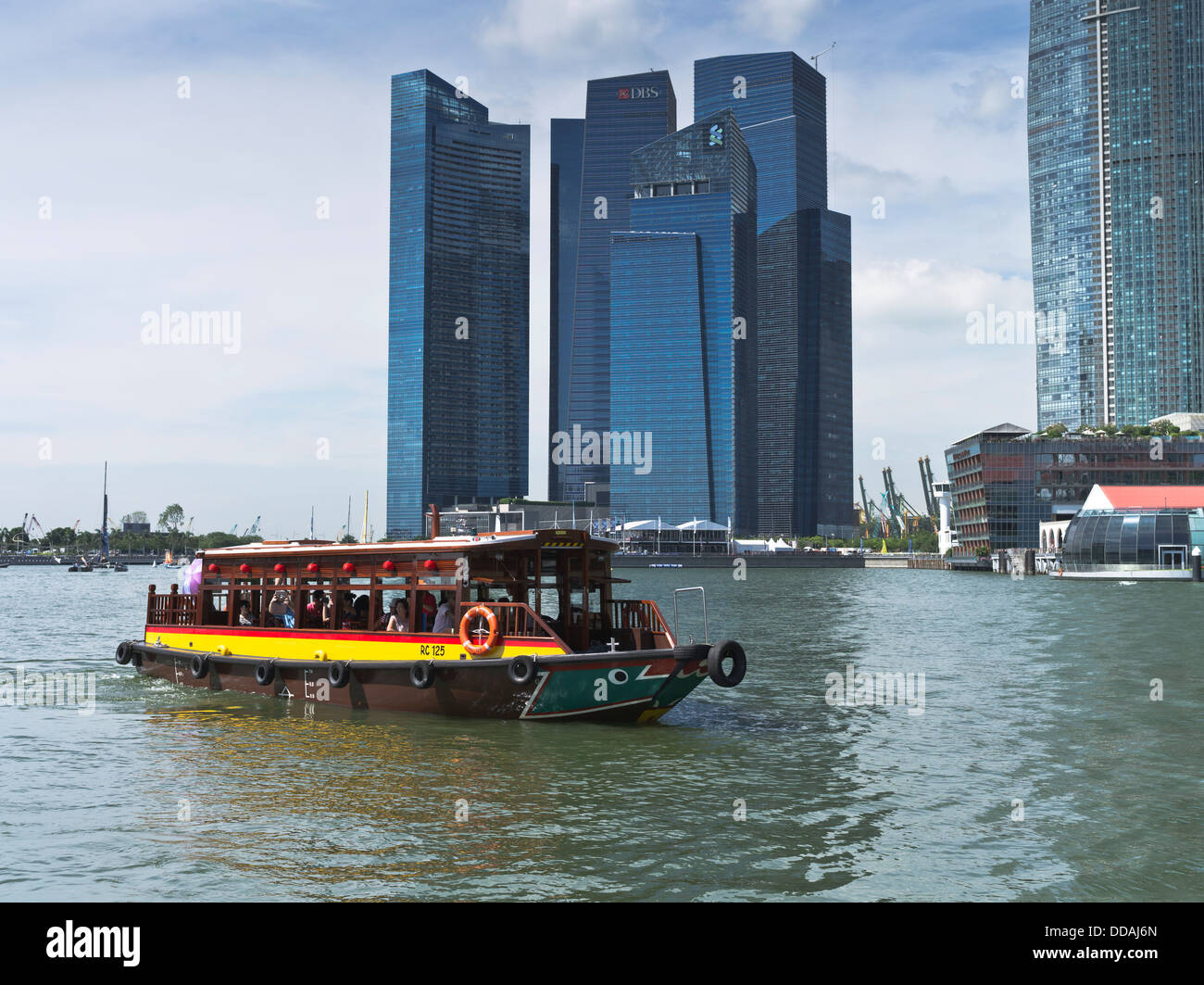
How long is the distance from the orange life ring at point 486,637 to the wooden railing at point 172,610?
38.2ft

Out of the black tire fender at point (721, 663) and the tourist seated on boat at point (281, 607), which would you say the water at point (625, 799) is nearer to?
the black tire fender at point (721, 663)

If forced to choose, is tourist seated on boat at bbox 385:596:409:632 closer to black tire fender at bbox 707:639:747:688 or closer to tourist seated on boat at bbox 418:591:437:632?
tourist seated on boat at bbox 418:591:437:632

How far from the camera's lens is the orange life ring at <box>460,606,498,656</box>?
2091 cm

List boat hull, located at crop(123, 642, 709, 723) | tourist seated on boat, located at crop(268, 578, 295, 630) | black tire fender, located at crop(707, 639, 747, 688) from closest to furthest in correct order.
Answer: boat hull, located at crop(123, 642, 709, 723), black tire fender, located at crop(707, 639, 747, 688), tourist seated on boat, located at crop(268, 578, 295, 630)

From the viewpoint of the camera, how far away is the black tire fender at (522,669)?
20312 millimetres

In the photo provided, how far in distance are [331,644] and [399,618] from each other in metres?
2.32

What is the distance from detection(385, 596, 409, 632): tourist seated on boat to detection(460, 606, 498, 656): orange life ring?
225cm

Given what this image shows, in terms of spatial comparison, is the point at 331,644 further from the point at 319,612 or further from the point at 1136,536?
the point at 1136,536

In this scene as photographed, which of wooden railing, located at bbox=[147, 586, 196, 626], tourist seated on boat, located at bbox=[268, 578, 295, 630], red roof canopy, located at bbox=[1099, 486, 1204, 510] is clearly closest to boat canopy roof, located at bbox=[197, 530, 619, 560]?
tourist seated on boat, located at bbox=[268, 578, 295, 630]

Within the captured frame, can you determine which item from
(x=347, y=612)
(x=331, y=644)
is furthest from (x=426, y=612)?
(x=331, y=644)

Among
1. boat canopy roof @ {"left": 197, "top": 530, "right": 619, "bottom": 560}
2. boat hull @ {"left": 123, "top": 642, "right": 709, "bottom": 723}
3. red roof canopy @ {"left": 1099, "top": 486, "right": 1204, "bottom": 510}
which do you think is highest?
red roof canopy @ {"left": 1099, "top": 486, "right": 1204, "bottom": 510}

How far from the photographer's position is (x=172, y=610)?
99.0ft
